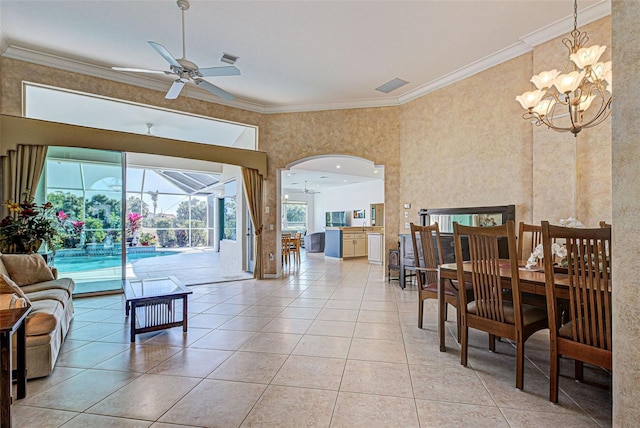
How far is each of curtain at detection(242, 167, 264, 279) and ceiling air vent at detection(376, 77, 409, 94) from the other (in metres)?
2.87

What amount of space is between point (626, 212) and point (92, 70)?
6204 millimetres

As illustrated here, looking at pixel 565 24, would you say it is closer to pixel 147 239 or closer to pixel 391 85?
pixel 391 85

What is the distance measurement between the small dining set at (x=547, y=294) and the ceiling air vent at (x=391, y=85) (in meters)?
3.55

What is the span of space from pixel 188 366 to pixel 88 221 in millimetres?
3928

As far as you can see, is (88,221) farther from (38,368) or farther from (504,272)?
(504,272)

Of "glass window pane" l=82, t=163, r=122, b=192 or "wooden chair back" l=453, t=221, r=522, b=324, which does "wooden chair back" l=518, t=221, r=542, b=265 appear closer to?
"wooden chair back" l=453, t=221, r=522, b=324

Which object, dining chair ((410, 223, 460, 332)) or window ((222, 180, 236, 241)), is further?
window ((222, 180, 236, 241))

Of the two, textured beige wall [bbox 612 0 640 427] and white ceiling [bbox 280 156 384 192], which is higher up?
white ceiling [bbox 280 156 384 192]

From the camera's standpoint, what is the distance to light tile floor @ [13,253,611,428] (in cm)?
179

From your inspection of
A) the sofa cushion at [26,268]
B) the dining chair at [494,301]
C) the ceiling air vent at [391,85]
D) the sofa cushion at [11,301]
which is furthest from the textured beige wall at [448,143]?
the sofa cushion at [11,301]

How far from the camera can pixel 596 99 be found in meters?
3.29

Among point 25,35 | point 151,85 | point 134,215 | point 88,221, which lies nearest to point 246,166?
point 151,85

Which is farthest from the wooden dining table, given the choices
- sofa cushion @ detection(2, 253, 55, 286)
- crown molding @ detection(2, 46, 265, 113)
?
crown molding @ detection(2, 46, 265, 113)

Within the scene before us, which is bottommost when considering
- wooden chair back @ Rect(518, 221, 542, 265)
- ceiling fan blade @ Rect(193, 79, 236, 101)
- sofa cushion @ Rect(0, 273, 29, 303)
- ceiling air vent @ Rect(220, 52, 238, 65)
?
sofa cushion @ Rect(0, 273, 29, 303)
